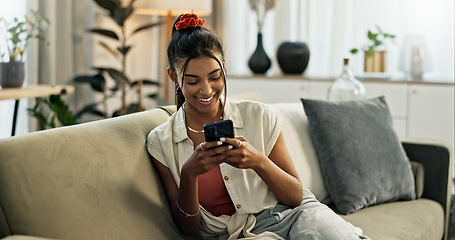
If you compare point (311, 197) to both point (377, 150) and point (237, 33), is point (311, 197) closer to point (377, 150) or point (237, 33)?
point (377, 150)

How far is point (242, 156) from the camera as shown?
1.39 metres

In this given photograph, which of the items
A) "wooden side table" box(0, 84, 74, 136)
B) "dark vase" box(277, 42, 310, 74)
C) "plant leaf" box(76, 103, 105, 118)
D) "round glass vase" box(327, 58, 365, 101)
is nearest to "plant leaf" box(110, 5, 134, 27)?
"plant leaf" box(76, 103, 105, 118)

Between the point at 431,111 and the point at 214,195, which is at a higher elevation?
the point at 431,111

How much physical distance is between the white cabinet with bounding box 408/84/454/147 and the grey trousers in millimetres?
2121

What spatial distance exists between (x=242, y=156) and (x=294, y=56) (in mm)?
2546

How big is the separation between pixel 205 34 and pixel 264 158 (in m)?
0.38

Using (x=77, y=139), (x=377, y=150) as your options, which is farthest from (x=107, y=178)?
(x=377, y=150)

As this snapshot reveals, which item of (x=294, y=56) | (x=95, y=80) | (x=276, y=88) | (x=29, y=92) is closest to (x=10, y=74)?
(x=29, y=92)

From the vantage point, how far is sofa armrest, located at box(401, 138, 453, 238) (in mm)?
2299

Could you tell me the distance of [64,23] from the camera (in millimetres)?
3502

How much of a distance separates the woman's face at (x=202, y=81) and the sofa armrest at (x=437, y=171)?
1.20m

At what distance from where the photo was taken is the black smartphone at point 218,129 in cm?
133

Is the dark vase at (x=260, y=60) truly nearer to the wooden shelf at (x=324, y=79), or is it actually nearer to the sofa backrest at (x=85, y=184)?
the wooden shelf at (x=324, y=79)

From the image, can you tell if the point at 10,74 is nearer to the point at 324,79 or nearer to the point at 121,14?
the point at 121,14
